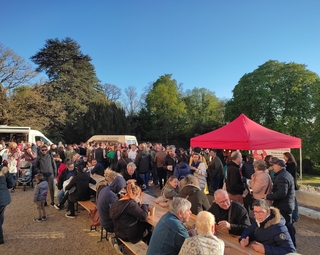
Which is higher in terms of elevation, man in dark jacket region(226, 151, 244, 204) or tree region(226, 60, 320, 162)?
tree region(226, 60, 320, 162)

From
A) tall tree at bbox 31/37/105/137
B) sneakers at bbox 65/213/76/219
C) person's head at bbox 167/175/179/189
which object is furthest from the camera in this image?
tall tree at bbox 31/37/105/137

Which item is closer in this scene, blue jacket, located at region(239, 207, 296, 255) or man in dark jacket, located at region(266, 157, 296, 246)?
blue jacket, located at region(239, 207, 296, 255)

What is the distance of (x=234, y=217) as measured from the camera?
10.0ft

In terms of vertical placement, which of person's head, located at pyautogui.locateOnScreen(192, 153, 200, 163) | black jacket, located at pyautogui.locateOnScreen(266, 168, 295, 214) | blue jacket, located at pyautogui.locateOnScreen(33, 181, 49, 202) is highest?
person's head, located at pyautogui.locateOnScreen(192, 153, 200, 163)

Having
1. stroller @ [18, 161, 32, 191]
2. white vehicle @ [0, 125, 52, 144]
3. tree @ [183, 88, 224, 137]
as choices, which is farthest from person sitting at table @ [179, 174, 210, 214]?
tree @ [183, 88, 224, 137]

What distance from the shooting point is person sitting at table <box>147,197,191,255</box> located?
7.54 feet

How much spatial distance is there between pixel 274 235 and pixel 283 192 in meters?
1.53

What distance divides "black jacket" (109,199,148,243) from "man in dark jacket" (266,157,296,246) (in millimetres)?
2036

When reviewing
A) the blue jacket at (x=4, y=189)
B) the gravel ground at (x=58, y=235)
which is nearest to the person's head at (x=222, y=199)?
the gravel ground at (x=58, y=235)

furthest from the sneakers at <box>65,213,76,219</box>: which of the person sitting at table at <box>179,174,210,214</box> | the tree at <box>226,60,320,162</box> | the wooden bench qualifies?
the tree at <box>226,60,320,162</box>

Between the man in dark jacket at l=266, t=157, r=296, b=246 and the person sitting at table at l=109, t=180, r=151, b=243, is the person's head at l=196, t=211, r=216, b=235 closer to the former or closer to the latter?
the person sitting at table at l=109, t=180, r=151, b=243

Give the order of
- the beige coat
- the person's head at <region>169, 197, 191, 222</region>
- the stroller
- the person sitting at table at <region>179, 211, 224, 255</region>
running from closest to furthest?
the person sitting at table at <region>179, 211, 224, 255</region>, the person's head at <region>169, 197, 191, 222</region>, the beige coat, the stroller

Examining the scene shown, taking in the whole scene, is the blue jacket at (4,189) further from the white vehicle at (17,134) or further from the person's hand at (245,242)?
the white vehicle at (17,134)

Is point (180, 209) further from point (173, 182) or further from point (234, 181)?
point (234, 181)
